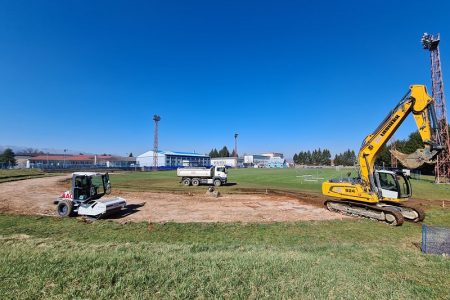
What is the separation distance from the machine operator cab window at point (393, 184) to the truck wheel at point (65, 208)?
1745 centimetres

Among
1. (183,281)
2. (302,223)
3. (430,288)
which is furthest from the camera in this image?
(302,223)

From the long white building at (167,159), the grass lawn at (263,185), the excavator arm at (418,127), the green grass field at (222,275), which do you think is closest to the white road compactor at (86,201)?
the green grass field at (222,275)

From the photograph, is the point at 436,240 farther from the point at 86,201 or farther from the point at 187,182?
the point at 187,182

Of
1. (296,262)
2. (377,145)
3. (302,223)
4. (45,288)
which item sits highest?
(377,145)

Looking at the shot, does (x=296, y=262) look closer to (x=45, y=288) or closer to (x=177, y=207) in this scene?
(x=45, y=288)

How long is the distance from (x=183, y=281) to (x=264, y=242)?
19.8 ft

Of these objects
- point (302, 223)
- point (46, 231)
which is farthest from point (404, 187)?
point (46, 231)

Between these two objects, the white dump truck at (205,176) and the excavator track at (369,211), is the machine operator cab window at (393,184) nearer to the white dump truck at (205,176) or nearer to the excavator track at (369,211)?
the excavator track at (369,211)

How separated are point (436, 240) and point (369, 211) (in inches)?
228

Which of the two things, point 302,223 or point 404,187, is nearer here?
point 302,223

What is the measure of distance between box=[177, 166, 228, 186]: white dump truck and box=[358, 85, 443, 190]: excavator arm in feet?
65.6

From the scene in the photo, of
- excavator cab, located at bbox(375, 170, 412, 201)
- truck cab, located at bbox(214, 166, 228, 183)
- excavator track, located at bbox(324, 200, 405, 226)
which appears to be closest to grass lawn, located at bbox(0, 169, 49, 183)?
truck cab, located at bbox(214, 166, 228, 183)

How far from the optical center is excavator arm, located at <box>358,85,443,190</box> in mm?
12367

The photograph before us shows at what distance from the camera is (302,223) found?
1304 centimetres
